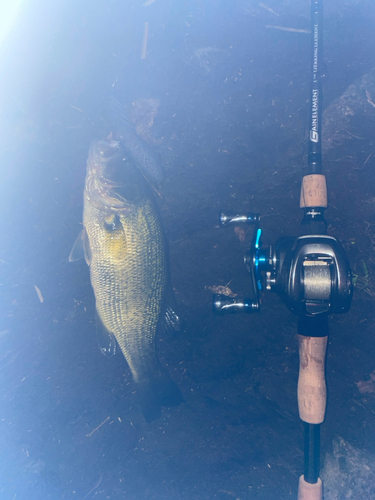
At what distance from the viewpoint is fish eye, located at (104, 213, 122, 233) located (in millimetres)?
1917

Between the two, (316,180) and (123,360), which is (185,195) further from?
(123,360)

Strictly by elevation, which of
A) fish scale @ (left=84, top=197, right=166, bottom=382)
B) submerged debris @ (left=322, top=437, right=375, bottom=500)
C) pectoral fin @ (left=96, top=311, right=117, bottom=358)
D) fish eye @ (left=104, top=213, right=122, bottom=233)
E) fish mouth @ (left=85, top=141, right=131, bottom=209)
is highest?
fish mouth @ (left=85, top=141, right=131, bottom=209)

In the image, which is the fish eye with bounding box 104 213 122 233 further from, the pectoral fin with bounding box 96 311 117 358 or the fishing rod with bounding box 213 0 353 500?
the fishing rod with bounding box 213 0 353 500

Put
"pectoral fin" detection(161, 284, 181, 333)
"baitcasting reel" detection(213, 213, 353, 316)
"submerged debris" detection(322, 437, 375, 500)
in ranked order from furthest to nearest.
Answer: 1. "pectoral fin" detection(161, 284, 181, 333)
2. "submerged debris" detection(322, 437, 375, 500)
3. "baitcasting reel" detection(213, 213, 353, 316)

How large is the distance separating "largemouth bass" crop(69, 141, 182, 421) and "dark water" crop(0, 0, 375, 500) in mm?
308

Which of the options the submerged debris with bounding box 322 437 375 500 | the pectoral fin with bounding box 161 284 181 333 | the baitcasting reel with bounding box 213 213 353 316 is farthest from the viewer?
the pectoral fin with bounding box 161 284 181 333

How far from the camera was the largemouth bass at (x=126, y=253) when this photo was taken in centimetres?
193

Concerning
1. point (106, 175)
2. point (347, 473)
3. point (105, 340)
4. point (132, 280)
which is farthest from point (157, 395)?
point (106, 175)

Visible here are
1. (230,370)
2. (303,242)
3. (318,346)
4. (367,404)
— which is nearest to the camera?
(303,242)

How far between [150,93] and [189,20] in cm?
72

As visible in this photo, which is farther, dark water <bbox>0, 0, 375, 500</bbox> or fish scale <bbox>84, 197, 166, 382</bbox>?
dark water <bbox>0, 0, 375, 500</bbox>

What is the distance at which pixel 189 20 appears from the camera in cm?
228

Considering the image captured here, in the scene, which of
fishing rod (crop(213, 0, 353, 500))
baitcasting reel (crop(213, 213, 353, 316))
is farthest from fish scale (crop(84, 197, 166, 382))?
baitcasting reel (crop(213, 213, 353, 316))

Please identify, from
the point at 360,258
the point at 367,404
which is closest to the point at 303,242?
the point at 360,258
